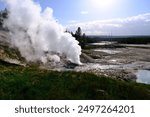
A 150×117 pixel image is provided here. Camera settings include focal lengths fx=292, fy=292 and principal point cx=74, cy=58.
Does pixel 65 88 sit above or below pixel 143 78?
above

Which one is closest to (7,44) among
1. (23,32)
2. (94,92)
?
(23,32)

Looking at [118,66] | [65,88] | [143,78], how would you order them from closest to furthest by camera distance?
[65,88], [143,78], [118,66]

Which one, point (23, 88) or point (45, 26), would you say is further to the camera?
point (45, 26)

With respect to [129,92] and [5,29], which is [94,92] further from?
[5,29]

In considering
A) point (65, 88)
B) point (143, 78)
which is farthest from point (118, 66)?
point (65, 88)

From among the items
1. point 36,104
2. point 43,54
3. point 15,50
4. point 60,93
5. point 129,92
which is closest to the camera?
point 36,104

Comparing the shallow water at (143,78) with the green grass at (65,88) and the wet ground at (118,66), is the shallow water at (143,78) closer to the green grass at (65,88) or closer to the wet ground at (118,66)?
the wet ground at (118,66)

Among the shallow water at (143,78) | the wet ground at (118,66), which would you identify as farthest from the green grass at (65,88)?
the shallow water at (143,78)

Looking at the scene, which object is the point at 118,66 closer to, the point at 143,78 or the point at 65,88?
the point at 143,78
